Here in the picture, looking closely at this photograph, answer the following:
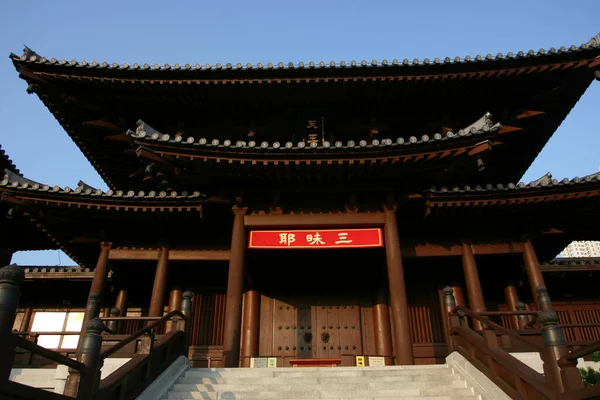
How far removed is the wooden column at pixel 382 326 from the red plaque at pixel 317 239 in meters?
2.92

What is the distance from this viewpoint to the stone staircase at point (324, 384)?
8.27m

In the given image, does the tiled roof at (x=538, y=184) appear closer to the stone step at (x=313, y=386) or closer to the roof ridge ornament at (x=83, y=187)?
the stone step at (x=313, y=386)

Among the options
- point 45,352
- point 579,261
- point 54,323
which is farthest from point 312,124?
point 54,323

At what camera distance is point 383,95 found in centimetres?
1416

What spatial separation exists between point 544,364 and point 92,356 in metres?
6.75

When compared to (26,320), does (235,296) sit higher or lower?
lower

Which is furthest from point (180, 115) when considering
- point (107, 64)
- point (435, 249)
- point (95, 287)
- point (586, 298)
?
point (586, 298)

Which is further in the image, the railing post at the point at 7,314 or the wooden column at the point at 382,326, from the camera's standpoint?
the wooden column at the point at 382,326

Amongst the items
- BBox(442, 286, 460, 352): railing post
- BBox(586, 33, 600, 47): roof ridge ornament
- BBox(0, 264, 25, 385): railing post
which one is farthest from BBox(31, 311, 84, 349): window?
BBox(586, 33, 600, 47): roof ridge ornament

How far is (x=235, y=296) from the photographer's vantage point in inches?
453

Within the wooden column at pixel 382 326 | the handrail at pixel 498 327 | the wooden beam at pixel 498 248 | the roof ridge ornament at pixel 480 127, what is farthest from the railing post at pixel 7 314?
the wooden beam at pixel 498 248

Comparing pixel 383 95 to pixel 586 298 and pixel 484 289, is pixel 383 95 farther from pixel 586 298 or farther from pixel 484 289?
pixel 586 298

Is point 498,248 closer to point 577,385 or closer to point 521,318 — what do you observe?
point 521,318

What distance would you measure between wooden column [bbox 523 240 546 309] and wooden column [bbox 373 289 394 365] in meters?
4.17
